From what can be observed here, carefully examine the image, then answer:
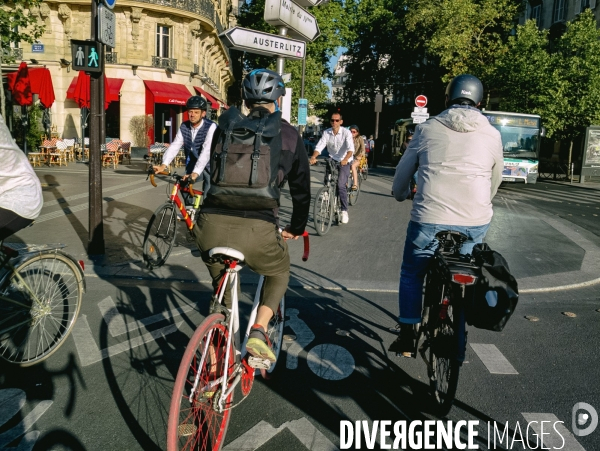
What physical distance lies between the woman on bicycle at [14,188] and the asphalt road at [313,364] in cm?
104

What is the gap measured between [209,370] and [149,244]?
4100mm

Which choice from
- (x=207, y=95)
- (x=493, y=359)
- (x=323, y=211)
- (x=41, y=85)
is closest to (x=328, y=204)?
(x=323, y=211)

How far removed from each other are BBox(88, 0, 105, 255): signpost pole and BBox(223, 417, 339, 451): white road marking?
450cm

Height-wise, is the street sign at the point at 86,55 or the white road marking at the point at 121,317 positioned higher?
the street sign at the point at 86,55

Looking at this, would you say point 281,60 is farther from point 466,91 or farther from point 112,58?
point 112,58

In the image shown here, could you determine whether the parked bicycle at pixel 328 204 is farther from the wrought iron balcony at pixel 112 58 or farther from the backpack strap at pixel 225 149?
the wrought iron balcony at pixel 112 58

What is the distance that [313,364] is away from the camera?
405 centimetres

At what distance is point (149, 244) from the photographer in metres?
6.60

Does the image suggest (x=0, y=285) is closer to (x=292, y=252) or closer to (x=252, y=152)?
(x=252, y=152)

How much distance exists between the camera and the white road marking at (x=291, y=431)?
296 centimetres

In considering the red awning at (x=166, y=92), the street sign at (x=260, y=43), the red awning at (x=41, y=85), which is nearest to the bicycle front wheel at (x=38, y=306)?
the street sign at (x=260, y=43)

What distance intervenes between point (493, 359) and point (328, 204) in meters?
5.45

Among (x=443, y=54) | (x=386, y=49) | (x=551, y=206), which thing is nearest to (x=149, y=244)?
(x=551, y=206)

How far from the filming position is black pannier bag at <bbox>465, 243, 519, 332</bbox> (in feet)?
9.80
